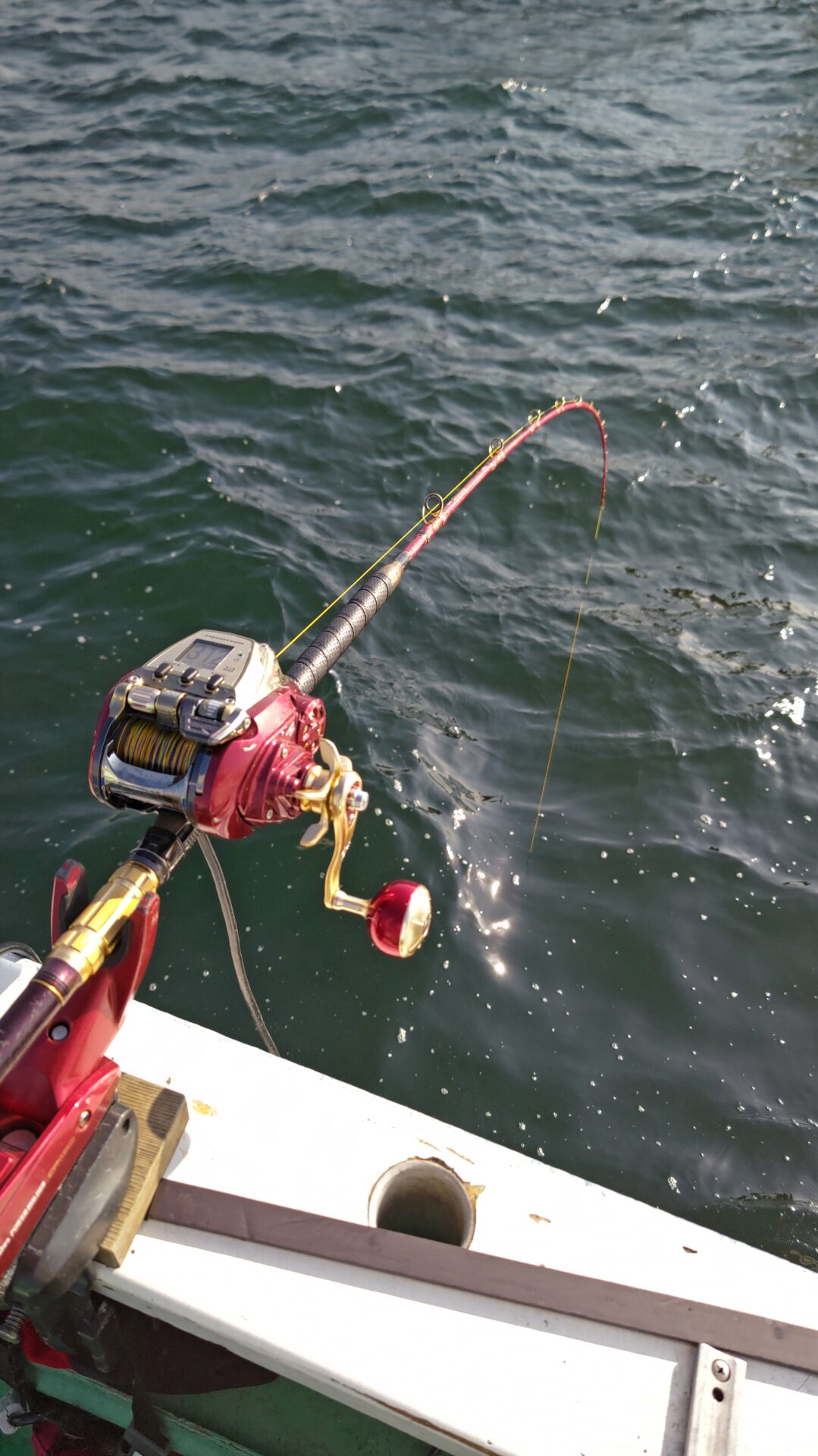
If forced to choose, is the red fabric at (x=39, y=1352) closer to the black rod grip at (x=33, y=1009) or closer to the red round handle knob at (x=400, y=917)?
the black rod grip at (x=33, y=1009)

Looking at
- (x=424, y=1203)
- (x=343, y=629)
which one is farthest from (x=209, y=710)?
(x=424, y=1203)

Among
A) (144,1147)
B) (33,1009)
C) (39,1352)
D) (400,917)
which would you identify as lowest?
(39,1352)

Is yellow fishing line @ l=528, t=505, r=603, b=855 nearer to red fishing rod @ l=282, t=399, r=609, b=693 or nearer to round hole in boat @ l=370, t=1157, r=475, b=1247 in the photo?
red fishing rod @ l=282, t=399, r=609, b=693

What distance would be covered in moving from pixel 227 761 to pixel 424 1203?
1231mm

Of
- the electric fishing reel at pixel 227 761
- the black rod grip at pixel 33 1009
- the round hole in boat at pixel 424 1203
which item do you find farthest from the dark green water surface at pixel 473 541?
the black rod grip at pixel 33 1009

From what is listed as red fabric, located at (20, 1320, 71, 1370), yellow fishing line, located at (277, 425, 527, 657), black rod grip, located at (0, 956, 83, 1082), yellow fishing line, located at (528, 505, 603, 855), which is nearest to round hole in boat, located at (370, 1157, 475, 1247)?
red fabric, located at (20, 1320, 71, 1370)

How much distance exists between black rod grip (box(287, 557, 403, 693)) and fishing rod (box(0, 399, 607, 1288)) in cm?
25

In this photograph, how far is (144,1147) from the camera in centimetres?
218

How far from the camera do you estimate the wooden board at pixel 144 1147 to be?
2.07 meters

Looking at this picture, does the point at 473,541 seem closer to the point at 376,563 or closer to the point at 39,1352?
the point at 376,563

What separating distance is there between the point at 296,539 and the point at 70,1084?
3677mm

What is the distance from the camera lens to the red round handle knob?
2064 millimetres

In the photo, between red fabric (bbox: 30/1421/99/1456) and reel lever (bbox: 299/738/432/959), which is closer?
reel lever (bbox: 299/738/432/959)

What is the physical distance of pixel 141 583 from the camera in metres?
4.87
